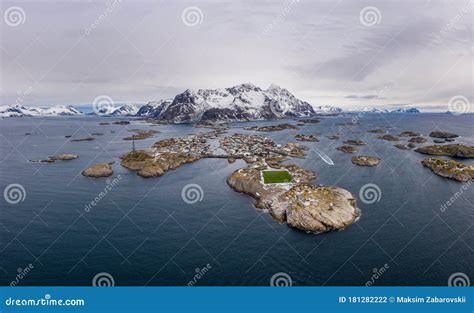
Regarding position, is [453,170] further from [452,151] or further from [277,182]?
[277,182]

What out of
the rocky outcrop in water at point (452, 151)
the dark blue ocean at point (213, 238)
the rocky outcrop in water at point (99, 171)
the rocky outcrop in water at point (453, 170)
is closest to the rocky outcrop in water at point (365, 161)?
the rocky outcrop in water at point (453, 170)

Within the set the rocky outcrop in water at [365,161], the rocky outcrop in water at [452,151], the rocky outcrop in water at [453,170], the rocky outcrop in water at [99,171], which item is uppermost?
the rocky outcrop in water at [99,171]

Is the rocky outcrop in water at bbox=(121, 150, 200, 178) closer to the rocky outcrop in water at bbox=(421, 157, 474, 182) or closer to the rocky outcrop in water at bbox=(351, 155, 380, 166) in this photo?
the rocky outcrop in water at bbox=(351, 155, 380, 166)

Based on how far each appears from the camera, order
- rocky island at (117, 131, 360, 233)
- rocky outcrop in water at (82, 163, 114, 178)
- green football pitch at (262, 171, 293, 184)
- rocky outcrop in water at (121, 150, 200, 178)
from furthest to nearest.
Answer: rocky outcrop in water at (121, 150, 200, 178) → rocky outcrop in water at (82, 163, 114, 178) → green football pitch at (262, 171, 293, 184) → rocky island at (117, 131, 360, 233)

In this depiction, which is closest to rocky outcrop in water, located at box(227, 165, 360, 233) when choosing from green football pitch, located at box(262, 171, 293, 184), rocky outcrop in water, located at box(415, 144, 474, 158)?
green football pitch, located at box(262, 171, 293, 184)

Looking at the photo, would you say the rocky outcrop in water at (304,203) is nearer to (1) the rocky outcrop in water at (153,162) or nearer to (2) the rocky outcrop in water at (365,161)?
(1) the rocky outcrop in water at (153,162)

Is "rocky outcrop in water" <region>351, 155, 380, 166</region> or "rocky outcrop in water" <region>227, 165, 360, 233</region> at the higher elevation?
"rocky outcrop in water" <region>227, 165, 360, 233</region>

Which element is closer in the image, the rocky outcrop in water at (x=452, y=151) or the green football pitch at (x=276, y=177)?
the green football pitch at (x=276, y=177)

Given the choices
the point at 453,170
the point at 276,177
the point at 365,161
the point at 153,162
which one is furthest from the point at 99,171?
the point at 453,170

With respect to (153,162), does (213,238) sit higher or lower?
lower
